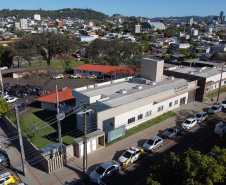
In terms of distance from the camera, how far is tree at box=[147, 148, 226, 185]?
9.88 meters

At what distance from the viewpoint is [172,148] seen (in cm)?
2011

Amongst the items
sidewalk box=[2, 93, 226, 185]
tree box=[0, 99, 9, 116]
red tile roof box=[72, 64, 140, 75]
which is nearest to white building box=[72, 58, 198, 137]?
sidewalk box=[2, 93, 226, 185]

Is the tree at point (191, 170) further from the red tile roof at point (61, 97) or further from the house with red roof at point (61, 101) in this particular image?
the red tile roof at point (61, 97)

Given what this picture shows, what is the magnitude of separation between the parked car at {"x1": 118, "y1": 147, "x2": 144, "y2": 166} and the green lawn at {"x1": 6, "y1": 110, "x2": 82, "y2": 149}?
6.34 m

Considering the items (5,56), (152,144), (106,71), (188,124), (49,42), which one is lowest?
(152,144)

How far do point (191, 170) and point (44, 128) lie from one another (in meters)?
18.7

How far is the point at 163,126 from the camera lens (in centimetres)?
2456

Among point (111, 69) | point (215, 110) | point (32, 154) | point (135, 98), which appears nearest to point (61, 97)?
point (135, 98)

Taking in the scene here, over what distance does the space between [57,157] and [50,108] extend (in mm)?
14101

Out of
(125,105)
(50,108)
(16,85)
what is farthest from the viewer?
(16,85)

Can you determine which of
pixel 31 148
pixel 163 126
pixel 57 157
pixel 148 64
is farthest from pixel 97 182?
pixel 148 64

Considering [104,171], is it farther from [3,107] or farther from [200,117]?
[3,107]

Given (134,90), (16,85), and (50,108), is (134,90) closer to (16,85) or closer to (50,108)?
(50,108)

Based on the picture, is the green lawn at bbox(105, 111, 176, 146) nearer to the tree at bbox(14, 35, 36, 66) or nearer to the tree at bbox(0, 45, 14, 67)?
the tree at bbox(14, 35, 36, 66)
